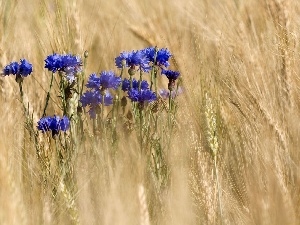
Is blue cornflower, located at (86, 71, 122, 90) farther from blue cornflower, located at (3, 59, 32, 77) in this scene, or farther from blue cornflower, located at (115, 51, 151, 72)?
blue cornflower, located at (3, 59, 32, 77)

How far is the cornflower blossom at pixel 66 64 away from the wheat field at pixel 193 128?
0.02 m

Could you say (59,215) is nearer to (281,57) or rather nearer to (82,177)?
(82,177)

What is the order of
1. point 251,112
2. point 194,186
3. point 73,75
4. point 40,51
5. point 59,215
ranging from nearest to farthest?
point 59,215
point 194,186
point 251,112
point 73,75
point 40,51

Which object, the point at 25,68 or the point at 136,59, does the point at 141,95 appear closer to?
the point at 136,59

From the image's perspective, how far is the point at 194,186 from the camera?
1246 millimetres

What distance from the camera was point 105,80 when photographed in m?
1.65

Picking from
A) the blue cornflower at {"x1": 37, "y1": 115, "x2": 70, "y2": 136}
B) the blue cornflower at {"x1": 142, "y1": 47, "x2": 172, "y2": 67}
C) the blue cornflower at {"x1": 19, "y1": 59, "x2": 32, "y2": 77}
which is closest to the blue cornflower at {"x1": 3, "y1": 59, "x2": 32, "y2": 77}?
the blue cornflower at {"x1": 19, "y1": 59, "x2": 32, "y2": 77}

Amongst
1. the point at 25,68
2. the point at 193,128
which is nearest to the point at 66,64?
the point at 25,68

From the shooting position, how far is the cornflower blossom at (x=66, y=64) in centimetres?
154

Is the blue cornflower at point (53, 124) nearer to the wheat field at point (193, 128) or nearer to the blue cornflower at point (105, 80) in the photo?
the wheat field at point (193, 128)

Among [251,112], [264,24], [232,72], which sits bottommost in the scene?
[251,112]

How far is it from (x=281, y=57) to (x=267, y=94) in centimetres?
15

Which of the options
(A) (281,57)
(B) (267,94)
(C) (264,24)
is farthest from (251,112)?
(C) (264,24)

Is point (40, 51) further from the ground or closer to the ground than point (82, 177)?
further from the ground
